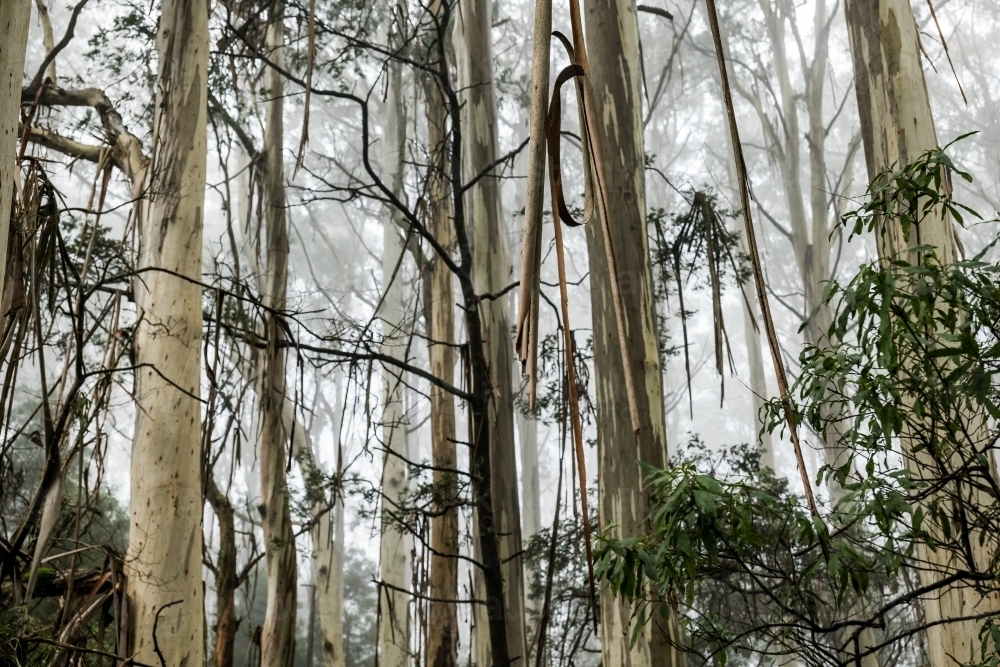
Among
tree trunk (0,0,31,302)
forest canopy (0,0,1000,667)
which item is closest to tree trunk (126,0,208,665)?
forest canopy (0,0,1000,667)

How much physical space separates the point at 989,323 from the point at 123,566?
2571 millimetres

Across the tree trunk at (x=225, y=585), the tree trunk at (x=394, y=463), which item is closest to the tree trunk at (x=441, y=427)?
the tree trunk at (x=394, y=463)

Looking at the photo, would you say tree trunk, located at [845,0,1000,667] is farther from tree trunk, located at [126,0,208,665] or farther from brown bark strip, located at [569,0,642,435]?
brown bark strip, located at [569,0,642,435]

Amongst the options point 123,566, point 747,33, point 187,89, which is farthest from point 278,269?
point 747,33

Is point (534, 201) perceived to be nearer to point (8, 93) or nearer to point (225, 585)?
point (8, 93)

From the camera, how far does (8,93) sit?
102 cm

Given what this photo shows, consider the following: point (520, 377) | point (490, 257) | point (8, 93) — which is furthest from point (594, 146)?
point (490, 257)

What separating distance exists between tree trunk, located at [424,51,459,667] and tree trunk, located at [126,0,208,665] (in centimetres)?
109

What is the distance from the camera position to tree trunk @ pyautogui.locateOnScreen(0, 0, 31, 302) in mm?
990

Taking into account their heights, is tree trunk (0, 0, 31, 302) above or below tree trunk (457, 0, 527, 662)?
below

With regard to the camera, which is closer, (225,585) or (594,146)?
(594,146)

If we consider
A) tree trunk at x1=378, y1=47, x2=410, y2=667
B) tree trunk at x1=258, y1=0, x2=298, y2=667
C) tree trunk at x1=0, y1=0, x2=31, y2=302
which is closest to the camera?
tree trunk at x1=0, y1=0, x2=31, y2=302

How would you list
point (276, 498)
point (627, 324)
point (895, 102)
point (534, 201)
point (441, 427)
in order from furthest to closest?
point (441, 427)
point (276, 498)
point (895, 102)
point (627, 324)
point (534, 201)

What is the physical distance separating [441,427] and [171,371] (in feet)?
9.07
